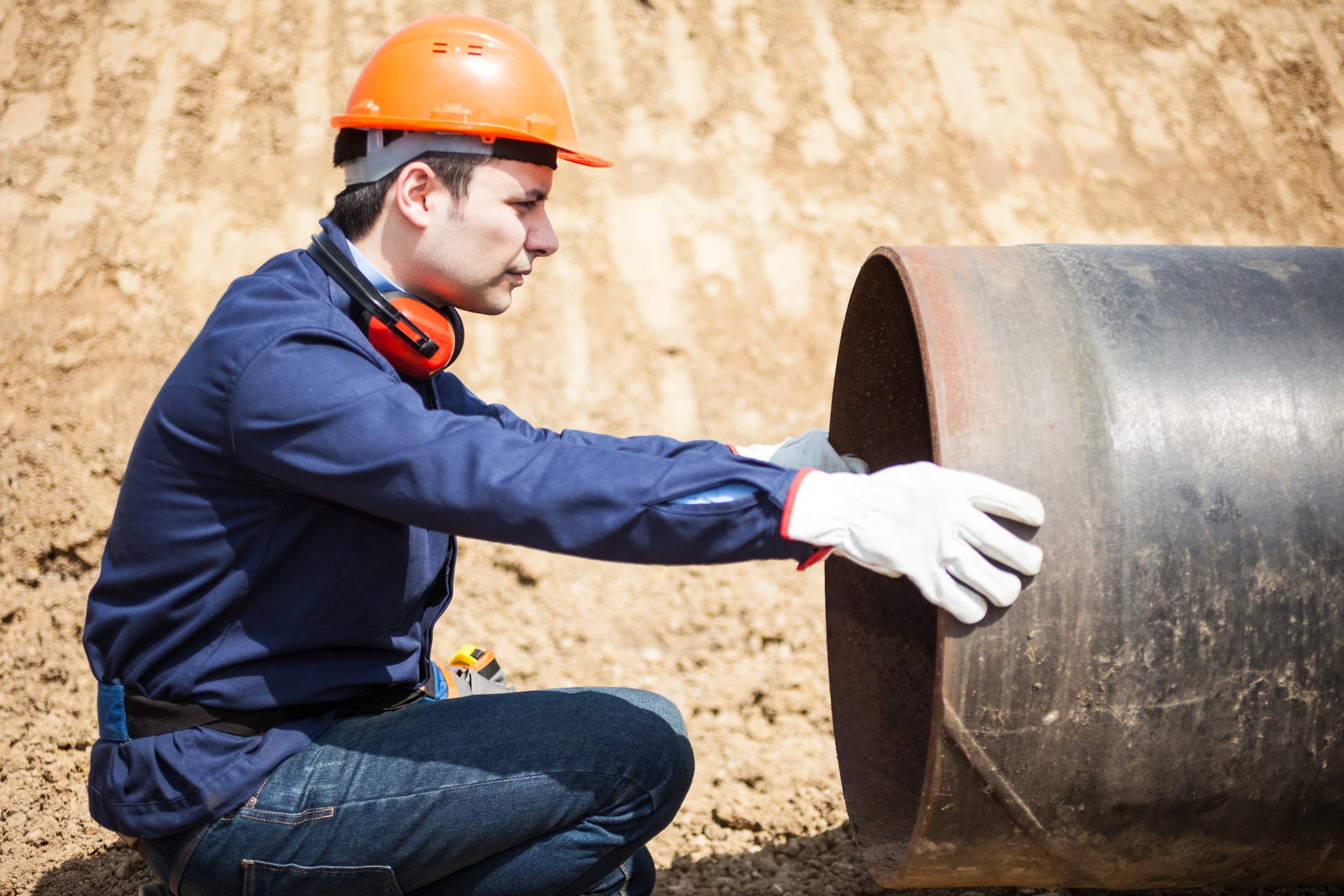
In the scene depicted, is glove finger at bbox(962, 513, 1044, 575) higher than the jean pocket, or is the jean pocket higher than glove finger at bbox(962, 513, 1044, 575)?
glove finger at bbox(962, 513, 1044, 575)

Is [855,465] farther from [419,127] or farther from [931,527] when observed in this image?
[419,127]

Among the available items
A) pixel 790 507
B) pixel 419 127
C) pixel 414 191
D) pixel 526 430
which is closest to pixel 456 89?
pixel 419 127

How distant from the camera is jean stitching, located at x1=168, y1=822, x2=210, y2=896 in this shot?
1.79m

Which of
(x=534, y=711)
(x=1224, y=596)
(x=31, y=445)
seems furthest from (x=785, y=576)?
(x=31, y=445)

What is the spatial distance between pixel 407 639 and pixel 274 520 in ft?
1.22

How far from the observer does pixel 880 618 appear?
8.55 feet

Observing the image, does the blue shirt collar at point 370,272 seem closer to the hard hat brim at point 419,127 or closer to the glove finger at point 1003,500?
the hard hat brim at point 419,127

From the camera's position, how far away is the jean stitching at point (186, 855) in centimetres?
179

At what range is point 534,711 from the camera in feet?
6.37

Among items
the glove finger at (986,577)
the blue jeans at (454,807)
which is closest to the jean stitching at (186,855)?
the blue jeans at (454,807)

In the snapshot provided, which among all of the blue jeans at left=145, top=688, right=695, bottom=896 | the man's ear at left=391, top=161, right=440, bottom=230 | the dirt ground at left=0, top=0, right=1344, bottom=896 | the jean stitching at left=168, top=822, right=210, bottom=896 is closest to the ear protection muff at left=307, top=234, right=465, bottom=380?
the man's ear at left=391, top=161, right=440, bottom=230

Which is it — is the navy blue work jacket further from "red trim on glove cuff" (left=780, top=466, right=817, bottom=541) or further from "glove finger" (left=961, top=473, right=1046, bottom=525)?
"glove finger" (left=961, top=473, right=1046, bottom=525)

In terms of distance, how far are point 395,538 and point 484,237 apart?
576 mm

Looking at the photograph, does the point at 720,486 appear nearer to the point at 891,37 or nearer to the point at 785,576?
the point at 785,576
